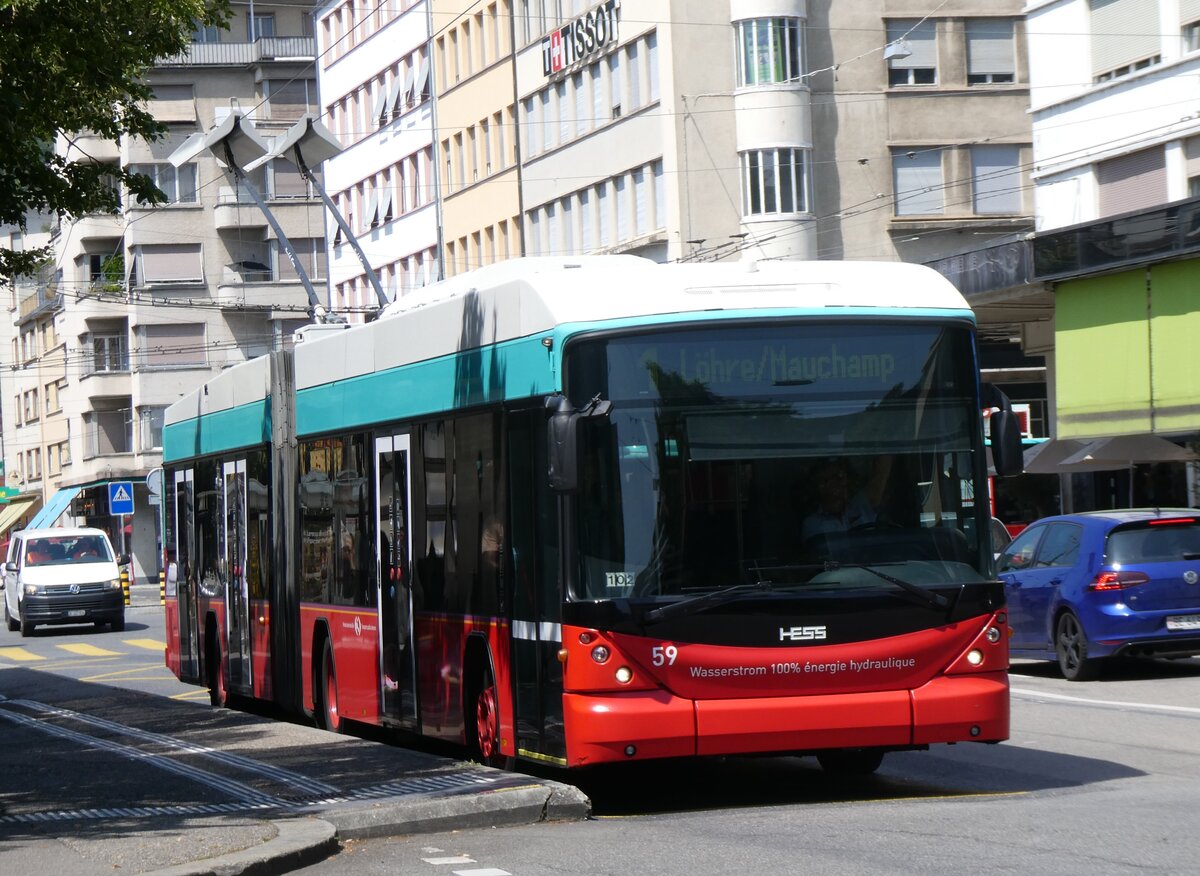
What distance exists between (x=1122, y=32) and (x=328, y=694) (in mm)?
19866

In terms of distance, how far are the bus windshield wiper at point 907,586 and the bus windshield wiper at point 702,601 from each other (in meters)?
0.42

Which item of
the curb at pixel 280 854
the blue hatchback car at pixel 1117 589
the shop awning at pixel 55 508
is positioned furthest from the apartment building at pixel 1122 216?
the shop awning at pixel 55 508

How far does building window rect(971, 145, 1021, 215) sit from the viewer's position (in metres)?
56.6

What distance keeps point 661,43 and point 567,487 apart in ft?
145

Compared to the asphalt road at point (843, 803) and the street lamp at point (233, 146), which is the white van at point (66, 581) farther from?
the asphalt road at point (843, 803)

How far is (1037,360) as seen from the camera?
52.4 metres

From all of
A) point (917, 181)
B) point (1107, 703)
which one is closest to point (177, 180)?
point (917, 181)

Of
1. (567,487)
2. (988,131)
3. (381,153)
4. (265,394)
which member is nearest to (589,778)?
(567,487)

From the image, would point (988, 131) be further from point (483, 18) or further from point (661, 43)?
point (483, 18)

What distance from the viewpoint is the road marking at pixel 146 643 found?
37.2m

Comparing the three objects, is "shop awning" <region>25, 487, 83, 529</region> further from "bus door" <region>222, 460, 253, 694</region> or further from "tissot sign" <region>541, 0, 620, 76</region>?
"bus door" <region>222, 460, 253, 694</region>

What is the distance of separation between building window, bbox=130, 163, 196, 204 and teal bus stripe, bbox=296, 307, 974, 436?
69241 mm

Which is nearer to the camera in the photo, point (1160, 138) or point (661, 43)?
point (1160, 138)

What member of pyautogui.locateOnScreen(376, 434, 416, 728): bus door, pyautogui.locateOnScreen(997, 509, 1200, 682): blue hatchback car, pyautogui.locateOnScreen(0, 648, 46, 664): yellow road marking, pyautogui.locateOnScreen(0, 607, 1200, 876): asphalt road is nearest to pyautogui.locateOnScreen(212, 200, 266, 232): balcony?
pyautogui.locateOnScreen(0, 648, 46, 664): yellow road marking
